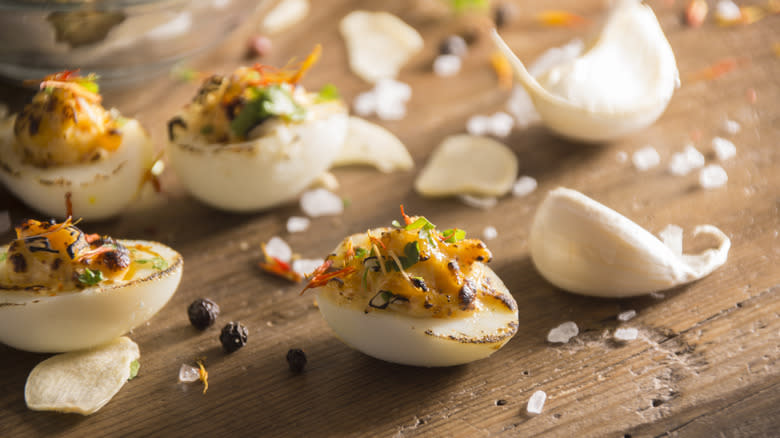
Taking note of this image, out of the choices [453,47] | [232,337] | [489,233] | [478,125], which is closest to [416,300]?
[232,337]

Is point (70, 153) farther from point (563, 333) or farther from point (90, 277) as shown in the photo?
point (563, 333)

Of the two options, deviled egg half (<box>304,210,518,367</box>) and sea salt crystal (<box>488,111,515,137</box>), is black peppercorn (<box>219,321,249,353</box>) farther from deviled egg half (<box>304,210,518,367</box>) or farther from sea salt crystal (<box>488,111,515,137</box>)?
sea salt crystal (<box>488,111,515,137</box>)

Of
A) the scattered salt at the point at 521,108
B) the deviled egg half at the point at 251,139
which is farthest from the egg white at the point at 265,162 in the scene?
the scattered salt at the point at 521,108

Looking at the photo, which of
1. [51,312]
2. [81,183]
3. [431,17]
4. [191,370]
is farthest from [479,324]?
[431,17]

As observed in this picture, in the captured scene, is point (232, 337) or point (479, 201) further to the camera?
point (479, 201)

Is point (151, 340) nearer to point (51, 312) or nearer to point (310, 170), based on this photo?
point (51, 312)

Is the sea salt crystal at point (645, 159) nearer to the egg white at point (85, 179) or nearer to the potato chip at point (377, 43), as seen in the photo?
the potato chip at point (377, 43)

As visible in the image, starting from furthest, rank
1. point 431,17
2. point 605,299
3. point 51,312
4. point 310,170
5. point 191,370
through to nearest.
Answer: point 431,17 → point 310,170 → point 605,299 → point 191,370 → point 51,312
